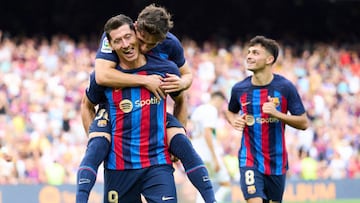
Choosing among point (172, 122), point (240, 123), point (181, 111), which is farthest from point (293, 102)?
point (172, 122)

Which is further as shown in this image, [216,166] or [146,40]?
[216,166]

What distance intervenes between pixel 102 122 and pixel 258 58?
2.96 m

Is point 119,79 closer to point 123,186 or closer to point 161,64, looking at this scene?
point 161,64

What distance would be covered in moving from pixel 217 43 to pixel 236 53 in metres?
2.39

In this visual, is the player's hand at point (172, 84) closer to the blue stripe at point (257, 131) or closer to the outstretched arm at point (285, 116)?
the outstretched arm at point (285, 116)

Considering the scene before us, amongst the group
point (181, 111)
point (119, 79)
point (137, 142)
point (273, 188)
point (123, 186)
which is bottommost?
point (273, 188)

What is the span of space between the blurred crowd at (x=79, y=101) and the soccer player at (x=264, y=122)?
385cm

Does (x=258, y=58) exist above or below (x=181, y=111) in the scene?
above

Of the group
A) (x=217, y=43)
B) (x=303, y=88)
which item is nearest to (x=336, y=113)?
(x=303, y=88)

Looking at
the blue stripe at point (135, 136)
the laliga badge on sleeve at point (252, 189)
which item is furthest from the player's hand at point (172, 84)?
the laliga badge on sleeve at point (252, 189)

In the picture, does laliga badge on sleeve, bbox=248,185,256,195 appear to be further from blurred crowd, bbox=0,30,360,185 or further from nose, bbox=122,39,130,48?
blurred crowd, bbox=0,30,360,185

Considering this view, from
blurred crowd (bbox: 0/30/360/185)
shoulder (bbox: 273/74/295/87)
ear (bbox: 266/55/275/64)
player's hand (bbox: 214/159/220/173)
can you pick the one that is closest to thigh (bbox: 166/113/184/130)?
shoulder (bbox: 273/74/295/87)

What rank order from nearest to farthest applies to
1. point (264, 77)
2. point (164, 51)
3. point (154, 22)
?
point (154, 22)
point (164, 51)
point (264, 77)

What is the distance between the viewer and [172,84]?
7.60 metres
